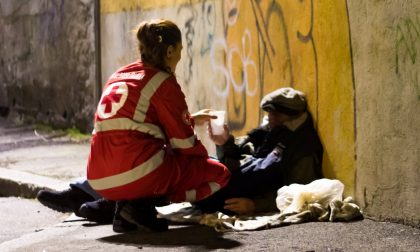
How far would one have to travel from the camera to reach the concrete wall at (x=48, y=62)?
31.9 feet

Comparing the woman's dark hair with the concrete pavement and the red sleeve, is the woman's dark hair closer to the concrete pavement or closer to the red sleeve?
the red sleeve

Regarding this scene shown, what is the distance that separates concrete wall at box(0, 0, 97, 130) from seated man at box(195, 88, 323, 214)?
15.2ft

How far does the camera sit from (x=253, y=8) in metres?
5.80

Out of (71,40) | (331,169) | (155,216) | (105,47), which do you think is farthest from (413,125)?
(71,40)

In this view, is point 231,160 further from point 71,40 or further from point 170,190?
point 71,40

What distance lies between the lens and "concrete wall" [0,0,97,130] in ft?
31.9

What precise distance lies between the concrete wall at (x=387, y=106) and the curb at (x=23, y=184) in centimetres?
295

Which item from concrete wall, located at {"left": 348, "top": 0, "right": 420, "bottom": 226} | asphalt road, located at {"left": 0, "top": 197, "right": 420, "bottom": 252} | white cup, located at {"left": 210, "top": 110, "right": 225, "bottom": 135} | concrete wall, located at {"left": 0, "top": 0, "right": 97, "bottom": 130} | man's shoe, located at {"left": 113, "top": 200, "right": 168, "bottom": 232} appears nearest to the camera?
asphalt road, located at {"left": 0, "top": 197, "right": 420, "bottom": 252}

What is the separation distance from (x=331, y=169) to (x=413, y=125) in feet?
2.82

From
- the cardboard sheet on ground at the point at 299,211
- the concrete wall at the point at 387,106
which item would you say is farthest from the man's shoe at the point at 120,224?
the concrete wall at the point at 387,106

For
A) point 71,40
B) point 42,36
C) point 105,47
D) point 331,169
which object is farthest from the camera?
point 42,36

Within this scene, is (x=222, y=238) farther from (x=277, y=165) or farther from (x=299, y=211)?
(x=277, y=165)

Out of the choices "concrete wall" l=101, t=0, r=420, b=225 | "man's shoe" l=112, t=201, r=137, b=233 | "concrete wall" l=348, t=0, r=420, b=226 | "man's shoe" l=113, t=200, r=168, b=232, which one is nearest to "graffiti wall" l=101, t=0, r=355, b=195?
"concrete wall" l=101, t=0, r=420, b=225

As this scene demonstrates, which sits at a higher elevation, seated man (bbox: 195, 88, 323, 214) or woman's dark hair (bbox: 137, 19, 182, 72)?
woman's dark hair (bbox: 137, 19, 182, 72)
